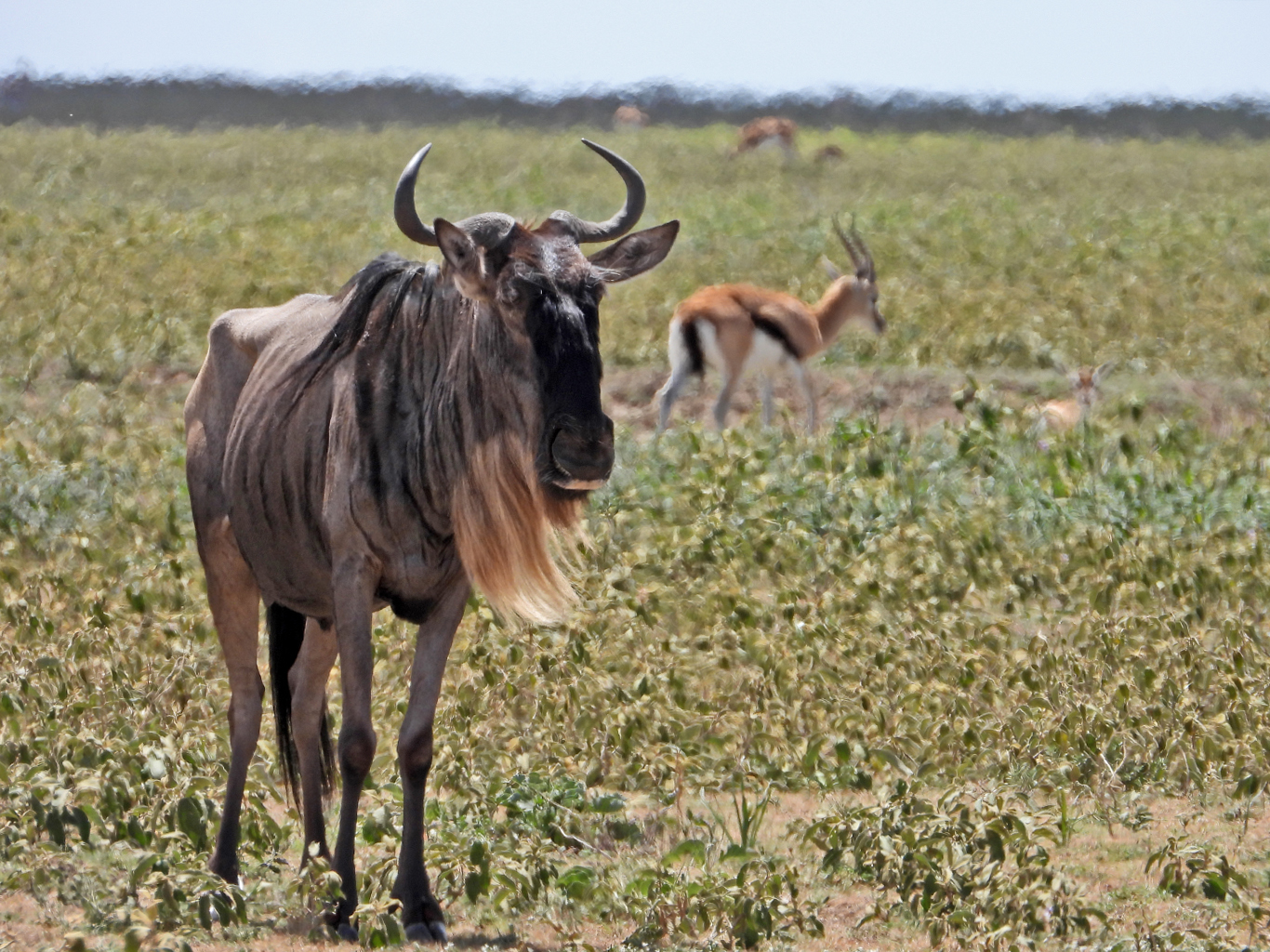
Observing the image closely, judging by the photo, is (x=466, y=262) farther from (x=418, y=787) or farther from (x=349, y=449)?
(x=418, y=787)

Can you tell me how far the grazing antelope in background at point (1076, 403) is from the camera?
1116 cm

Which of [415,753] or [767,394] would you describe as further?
[767,394]

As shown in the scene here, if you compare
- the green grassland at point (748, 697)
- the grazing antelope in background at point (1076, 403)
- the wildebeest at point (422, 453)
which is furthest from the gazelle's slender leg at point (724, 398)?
→ the wildebeest at point (422, 453)

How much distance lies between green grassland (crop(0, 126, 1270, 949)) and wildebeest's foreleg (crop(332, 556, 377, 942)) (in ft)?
0.45

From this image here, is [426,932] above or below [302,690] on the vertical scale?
below

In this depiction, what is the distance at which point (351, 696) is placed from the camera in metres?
4.19

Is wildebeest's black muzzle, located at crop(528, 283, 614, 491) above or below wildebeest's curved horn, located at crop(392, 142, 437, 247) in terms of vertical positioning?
below

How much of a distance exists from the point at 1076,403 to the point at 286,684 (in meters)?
8.33

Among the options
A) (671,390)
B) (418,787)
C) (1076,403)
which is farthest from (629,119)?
(418,787)

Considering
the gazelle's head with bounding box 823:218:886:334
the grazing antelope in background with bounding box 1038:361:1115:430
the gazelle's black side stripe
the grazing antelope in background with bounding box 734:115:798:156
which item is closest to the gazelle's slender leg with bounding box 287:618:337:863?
the grazing antelope in background with bounding box 1038:361:1115:430

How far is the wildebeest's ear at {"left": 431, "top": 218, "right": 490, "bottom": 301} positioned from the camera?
13.3 ft

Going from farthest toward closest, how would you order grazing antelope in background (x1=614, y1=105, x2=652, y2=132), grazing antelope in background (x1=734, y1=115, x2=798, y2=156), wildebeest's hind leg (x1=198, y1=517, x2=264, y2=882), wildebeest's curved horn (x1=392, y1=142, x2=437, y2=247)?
grazing antelope in background (x1=614, y1=105, x2=652, y2=132) < grazing antelope in background (x1=734, y1=115, x2=798, y2=156) < wildebeest's hind leg (x1=198, y1=517, x2=264, y2=882) < wildebeest's curved horn (x1=392, y1=142, x2=437, y2=247)

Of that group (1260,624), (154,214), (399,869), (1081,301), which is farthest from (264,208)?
(399,869)

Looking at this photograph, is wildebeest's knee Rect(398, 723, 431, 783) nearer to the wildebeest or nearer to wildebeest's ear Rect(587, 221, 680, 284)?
the wildebeest
